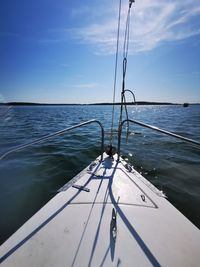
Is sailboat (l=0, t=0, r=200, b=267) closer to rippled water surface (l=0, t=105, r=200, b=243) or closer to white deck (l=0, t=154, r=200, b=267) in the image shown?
white deck (l=0, t=154, r=200, b=267)

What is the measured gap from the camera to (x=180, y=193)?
3.41 metres

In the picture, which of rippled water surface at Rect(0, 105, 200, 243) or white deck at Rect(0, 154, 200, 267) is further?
rippled water surface at Rect(0, 105, 200, 243)

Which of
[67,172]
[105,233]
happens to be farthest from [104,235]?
[67,172]

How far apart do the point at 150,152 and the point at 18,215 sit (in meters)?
4.69

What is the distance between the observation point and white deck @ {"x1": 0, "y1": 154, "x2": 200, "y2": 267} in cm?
116

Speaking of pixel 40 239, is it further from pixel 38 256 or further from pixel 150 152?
pixel 150 152

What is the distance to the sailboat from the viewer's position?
116cm

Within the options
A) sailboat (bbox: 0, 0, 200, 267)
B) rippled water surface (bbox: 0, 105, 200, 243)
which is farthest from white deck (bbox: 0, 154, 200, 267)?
rippled water surface (bbox: 0, 105, 200, 243)

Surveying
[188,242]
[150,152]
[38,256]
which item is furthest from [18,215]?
[150,152]

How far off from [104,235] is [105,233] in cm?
2

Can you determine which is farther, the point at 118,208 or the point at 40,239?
the point at 118,208

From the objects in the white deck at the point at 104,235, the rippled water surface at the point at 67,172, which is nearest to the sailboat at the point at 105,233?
the white deck at the point at 104,235

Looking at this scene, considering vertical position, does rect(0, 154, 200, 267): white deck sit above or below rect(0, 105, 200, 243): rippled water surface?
above

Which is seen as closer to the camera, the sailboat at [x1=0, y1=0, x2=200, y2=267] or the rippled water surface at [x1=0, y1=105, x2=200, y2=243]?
the sailboat at [x1=0, y1=0, x2=200, y2=267]
